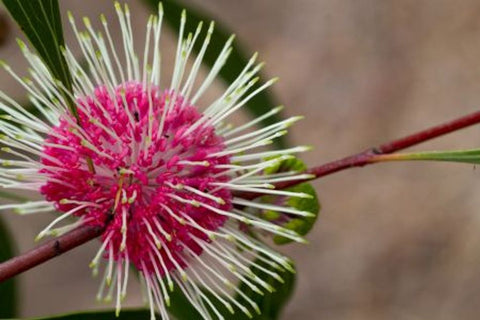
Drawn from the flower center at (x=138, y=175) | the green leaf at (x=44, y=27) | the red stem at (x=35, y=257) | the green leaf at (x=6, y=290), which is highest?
the green leaf at (x=44, y=27)

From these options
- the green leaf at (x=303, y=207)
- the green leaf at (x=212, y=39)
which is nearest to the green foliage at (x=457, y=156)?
the green leaf at (x=303, y=207)

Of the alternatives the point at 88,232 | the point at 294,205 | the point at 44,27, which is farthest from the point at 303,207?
the point at 44,27

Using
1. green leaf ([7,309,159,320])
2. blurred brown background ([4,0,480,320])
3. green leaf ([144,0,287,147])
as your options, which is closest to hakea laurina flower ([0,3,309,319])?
green leaf ([7,309,159,320])

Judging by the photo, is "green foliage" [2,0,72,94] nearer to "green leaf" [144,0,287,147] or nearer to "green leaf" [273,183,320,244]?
"green leaf" [273,183,320,244]

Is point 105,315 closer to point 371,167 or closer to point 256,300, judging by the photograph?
point 256,300

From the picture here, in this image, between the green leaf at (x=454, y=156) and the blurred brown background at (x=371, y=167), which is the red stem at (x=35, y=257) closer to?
the green leaf at (x=454, y=156)

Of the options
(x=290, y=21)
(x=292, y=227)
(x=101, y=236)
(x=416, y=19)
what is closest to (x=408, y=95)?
(x=416, y=19)

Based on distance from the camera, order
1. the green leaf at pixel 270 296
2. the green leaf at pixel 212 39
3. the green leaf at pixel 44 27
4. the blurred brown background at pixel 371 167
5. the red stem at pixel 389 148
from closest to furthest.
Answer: the green leaf at pixel 44 27 → the red stem at pixel 389 148 → the green leaf at pixel 270 296 → the green leaf at pixel 212 39 → the blurred brown background at pixel 371 167
